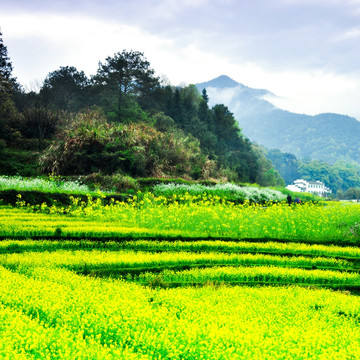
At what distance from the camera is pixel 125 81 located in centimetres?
3875

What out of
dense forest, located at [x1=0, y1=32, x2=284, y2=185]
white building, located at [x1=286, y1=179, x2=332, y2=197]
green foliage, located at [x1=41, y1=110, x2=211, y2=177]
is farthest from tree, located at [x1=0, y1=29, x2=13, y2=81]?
white building, located at [x1=286, y1=179, x2=332, y2=197]

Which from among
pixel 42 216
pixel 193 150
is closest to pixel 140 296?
pixel 42 216

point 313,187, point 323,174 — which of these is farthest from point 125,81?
point 323,174

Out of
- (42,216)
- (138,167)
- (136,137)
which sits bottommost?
(42,216)

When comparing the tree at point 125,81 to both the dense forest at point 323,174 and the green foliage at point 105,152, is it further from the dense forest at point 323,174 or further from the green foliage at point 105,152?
the dense forest at point 323,174

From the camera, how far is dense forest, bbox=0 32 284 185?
22.4 m

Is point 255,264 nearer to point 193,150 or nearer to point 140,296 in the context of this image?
point 140,296

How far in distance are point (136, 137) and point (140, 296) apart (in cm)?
1823

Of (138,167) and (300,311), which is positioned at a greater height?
(138,167)

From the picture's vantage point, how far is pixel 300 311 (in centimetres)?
678

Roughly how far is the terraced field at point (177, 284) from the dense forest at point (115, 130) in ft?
28.2

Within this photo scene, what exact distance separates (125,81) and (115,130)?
53.5ft

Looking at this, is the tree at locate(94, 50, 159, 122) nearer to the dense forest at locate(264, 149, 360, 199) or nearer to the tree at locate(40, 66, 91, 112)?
the tree at locate(40, 66, 91, 112)

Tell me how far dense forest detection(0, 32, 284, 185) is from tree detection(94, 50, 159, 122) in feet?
0.34
